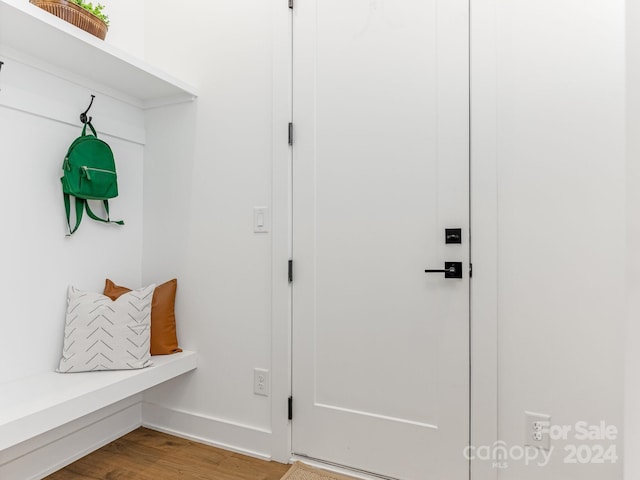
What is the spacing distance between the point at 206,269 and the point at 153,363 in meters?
0.51

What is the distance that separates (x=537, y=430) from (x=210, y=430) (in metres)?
1.51

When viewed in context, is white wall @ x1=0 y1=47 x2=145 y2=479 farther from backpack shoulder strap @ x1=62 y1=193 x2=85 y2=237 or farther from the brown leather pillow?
the brown leather pillow

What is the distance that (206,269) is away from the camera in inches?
82.0

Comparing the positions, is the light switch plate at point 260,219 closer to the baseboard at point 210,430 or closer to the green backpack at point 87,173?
the green backpack at point 87,173

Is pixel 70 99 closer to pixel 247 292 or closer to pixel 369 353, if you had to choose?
pixel 247 292

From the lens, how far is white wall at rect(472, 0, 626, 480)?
139 cm

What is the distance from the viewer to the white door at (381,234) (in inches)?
63.1

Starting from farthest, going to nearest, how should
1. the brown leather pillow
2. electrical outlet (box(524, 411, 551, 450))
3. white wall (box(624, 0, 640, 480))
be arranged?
the brown leather pillow
electrical outlet (box(524, 411, 551, 450))
white wall (box(624, 0, 640, 480))

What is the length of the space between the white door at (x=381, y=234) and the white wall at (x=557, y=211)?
138 mm

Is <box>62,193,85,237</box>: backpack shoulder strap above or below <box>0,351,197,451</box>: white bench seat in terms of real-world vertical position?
above

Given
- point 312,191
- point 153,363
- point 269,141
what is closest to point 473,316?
point 312,191

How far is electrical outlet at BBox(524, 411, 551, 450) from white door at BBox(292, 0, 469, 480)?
0.69ft

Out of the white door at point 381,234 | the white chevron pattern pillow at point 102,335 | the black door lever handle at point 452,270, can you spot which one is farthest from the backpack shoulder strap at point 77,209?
the black door lever handle at point 452,270

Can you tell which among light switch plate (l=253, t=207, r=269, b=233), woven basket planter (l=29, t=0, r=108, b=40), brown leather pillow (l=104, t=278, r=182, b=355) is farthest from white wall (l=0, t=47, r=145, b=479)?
light switch plate (l=253, t=207, r=269, b=233)
